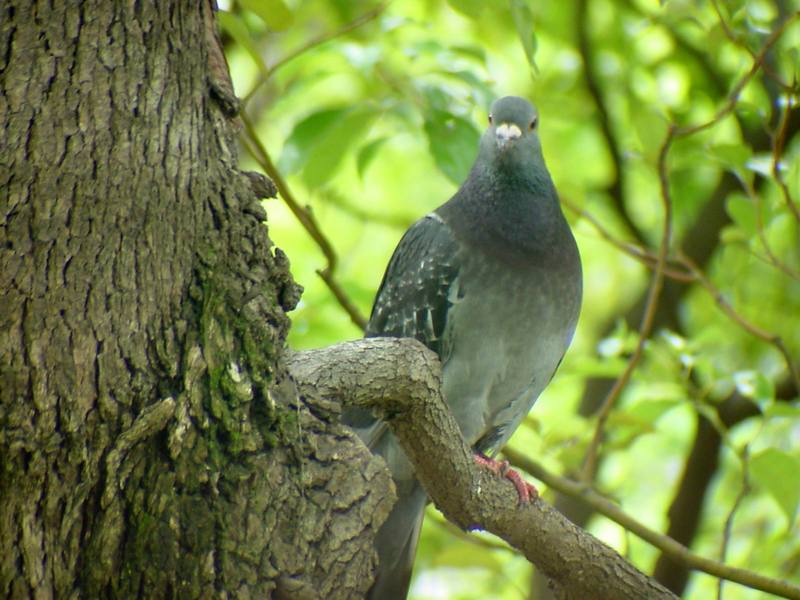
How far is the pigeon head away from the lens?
425 centimetres

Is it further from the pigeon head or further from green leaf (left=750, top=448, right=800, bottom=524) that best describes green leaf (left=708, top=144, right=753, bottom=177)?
green leaf (left=750, top=448, right=800, bottom=524)

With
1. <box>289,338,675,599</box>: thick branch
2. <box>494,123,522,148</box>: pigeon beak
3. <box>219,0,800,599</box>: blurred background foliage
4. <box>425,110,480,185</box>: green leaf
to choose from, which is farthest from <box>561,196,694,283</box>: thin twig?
<box>289,338,675,599</box>: thick branch

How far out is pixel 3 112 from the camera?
2.17m

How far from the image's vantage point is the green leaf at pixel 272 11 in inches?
126

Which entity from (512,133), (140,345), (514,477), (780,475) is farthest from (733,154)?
(140,345)

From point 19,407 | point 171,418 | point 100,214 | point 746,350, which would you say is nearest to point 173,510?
point 171,418

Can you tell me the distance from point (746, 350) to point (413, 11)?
3.01 meters

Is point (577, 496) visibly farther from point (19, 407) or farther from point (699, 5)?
point (699, 5)

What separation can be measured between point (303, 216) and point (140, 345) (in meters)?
1.80

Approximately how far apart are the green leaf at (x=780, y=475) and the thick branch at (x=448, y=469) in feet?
2.07

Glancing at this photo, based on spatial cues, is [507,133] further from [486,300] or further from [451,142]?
[486,300]

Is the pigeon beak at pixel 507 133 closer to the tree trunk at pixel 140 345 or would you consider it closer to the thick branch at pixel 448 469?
the thick branch at pixel 448 469

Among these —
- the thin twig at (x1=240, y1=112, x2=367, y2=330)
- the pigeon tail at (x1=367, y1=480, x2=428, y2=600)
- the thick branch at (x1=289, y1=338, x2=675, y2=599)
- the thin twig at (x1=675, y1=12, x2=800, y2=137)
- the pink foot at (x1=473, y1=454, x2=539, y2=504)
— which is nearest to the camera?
the thick branch at (x1=289, y1=338, x2=675, y2=599)

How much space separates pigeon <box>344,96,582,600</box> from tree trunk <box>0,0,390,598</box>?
1602mm
